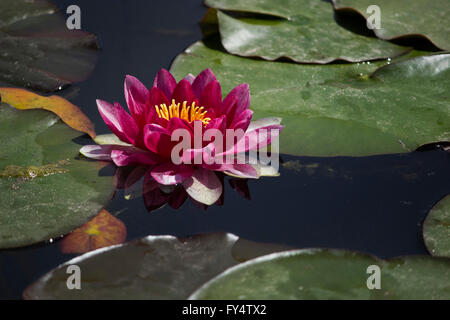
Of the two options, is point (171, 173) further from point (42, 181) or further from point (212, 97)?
point (42, 181)

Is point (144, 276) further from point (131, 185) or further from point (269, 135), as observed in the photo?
point (269, 135)

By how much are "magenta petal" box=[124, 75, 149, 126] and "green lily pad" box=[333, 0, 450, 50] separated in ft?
4.21

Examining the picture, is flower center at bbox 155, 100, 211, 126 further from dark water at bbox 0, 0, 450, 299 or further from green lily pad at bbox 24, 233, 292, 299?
green lily pad at bbox 24, 233, 292, 299

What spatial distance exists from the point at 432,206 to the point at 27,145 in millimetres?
1420

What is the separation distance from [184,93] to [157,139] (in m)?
0.25

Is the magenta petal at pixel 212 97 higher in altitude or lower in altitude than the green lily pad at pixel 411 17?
lower

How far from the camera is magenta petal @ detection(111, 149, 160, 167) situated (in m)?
1.93

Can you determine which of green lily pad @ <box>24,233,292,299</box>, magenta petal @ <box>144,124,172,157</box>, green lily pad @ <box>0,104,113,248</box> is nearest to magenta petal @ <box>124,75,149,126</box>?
magenta petal @ <box>144,124,172,157</box>

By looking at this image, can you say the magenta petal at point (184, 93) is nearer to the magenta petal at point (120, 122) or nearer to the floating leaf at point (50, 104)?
the magenta petal at point (120, 122)

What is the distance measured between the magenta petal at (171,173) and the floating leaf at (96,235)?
0.20 metres

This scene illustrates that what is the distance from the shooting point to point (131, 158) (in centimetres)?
195

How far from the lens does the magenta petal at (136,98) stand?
197 cm

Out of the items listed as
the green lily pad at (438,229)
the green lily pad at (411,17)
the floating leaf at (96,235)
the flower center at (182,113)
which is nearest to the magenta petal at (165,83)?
the flower center at (182,113)
